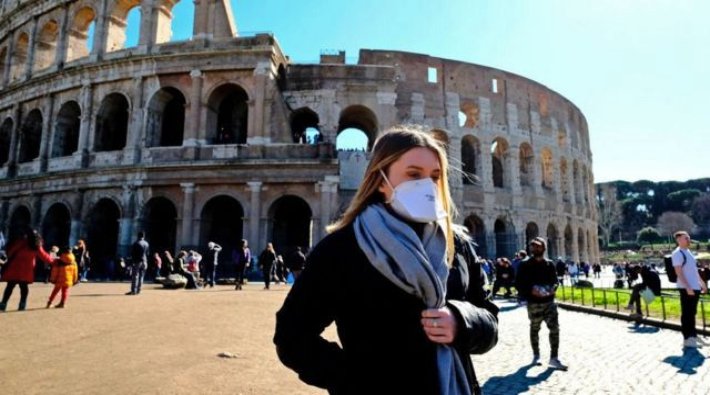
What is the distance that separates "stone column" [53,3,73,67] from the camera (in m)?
21.6

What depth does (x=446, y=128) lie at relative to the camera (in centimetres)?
2466

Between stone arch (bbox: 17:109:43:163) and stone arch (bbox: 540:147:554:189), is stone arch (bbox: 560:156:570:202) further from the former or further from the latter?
stone arch (bbox: 17:109:43:163)

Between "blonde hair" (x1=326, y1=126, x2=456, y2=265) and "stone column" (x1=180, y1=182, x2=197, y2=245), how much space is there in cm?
1779

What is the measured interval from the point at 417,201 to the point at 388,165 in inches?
7.4

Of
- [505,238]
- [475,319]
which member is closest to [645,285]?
[475,319]

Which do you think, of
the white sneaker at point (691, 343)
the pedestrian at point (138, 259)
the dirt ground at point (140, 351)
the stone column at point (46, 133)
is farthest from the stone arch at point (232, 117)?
the white sneaker at point (691, 343)

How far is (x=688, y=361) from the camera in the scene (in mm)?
5484

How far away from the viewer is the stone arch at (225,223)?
19203 mm

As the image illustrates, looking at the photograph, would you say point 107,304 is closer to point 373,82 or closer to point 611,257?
point 373,82

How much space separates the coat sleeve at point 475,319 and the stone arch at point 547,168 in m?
29.2

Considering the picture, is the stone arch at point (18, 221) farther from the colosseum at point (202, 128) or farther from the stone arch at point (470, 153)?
the stone arch at point (470, 153)

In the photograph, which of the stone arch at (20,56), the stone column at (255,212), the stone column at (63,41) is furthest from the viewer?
the stone arch at (20,56)

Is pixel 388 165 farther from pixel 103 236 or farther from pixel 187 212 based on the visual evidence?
pixel 103 236

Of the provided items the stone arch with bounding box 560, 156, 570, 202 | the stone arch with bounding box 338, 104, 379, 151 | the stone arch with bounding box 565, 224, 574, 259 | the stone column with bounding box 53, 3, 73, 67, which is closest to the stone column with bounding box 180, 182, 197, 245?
the stone arch with bounding box 338, 104, 379, 151
